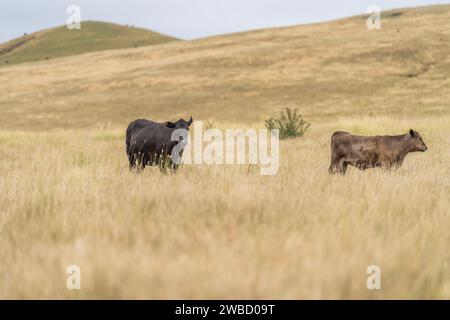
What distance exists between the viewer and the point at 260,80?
142ft

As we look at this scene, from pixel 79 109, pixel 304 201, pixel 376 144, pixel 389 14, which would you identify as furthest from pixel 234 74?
pixel 304 201

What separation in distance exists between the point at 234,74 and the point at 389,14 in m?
31.0

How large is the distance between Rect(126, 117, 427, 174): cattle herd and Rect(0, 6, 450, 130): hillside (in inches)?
748

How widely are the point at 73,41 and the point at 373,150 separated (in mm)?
115573

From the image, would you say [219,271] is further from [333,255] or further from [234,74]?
[234,74]

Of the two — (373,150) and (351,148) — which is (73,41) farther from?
(373,150)

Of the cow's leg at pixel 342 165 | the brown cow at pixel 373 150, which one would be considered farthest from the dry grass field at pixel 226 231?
the cow's leg at pixel 342 165

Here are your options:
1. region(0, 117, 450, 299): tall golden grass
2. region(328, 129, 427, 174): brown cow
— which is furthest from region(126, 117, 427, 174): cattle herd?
region(0, 117, 450, 299): tall golden grass

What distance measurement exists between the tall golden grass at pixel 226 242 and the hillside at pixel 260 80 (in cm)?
2416

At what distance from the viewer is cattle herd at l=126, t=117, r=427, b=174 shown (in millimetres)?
9203

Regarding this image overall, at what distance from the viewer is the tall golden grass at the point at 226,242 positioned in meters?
2.98

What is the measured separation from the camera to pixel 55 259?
11.0 feet

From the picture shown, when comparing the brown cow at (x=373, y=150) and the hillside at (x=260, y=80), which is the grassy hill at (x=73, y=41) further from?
the brown cow at (x=373, y=150)

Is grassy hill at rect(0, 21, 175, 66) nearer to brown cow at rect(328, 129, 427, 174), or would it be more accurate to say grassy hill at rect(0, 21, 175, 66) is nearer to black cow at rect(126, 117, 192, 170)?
black cow at rect(126, 117, 192, 170)
